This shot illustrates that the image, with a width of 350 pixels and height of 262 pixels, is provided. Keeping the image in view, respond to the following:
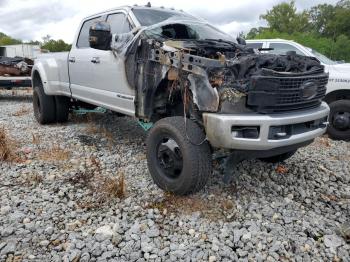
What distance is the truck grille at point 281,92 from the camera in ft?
9.84

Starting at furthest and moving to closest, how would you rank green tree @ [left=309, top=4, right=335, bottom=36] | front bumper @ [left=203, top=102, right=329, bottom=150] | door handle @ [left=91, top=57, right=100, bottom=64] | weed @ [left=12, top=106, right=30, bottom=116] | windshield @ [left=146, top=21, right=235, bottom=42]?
green tree @ [left=309, top=4, right=335, bottom=36] < weed @ [left=12, top=106, right=30, bottom=116] < door handle @ [left=91, top=57, right=100, bottom=64] < windshield @ [left=146, top=21, right=235, bottom=42] < front bumper @ [left=203, top=102, right=329, bottom=150]

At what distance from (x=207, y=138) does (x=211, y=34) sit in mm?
1909

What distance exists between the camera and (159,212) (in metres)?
3.32

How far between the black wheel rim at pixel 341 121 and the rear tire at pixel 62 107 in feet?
15.7

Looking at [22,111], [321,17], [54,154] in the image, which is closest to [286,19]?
[321,17]

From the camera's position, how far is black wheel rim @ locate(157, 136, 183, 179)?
11.3 feet

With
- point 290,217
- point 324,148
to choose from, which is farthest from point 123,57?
point 324,148

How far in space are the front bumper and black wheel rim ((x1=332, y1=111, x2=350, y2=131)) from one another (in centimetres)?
312

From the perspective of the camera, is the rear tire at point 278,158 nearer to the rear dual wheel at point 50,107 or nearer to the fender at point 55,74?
the fender at point 55,74

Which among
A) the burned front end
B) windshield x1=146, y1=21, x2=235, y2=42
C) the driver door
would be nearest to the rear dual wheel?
the driver door

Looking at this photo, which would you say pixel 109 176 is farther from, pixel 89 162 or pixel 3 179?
pixel 3 179

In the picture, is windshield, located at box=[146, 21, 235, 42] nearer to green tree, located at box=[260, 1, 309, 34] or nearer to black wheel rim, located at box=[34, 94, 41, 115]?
black wheel rim, located at box=[34, 94, 41, 115]

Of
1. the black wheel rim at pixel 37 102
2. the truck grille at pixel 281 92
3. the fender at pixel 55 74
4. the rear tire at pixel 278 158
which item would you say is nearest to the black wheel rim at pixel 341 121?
the rear tire at pixel 278 158

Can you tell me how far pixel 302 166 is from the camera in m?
4.46
